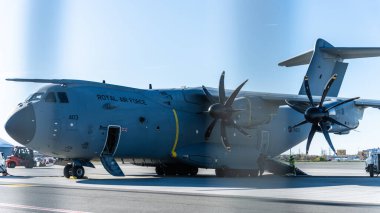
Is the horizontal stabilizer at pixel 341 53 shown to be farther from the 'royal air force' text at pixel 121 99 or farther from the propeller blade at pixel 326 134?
the 'royal air force' text at pixel 121 99

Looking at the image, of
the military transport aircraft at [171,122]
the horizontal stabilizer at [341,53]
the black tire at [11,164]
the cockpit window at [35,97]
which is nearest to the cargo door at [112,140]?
the military transport aircraft at [171,122]

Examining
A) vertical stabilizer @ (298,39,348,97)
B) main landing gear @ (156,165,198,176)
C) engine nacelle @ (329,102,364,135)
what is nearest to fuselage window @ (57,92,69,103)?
main landing gear @ (156,165,198,176)

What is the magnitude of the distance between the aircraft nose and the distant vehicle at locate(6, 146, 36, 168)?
3053 centimetres

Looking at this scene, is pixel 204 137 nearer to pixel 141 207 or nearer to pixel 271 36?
pixel 141 207

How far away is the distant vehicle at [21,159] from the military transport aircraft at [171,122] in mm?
25295

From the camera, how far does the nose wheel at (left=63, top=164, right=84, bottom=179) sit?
23.6 meters

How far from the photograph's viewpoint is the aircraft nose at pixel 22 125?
21766 millimetres

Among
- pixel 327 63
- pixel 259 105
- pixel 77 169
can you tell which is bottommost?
pixel 77 169

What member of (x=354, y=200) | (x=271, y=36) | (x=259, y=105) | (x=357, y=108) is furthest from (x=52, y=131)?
(x=357, y=108)

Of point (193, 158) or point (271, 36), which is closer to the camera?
point (271, 36)

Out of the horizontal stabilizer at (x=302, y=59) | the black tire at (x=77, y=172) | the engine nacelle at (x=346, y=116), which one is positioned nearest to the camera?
the black tire at (x=77, y=172)

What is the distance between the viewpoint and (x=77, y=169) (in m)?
23.8

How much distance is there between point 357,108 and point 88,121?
1548 centimetres

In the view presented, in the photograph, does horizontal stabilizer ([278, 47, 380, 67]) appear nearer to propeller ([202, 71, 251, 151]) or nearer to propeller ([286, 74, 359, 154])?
propeller ([286, 74, 359, 154])
